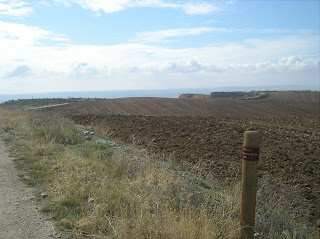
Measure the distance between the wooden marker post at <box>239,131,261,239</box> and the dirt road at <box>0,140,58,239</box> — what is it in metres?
2.73

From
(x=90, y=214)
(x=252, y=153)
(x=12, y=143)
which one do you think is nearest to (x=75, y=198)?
(x=90, y=214)

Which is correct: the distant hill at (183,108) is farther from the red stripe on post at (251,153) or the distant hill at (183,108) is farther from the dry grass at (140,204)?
the red stripe on post at (251,153)

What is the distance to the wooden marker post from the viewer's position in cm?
360

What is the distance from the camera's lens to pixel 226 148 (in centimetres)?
1407

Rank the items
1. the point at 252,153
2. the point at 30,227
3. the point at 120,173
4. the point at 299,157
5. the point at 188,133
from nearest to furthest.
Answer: the point at 252,153, the point at 30,227, the point at 120,173, the point at 299,157, the point at 188,133

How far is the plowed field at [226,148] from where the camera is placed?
32.7 feet

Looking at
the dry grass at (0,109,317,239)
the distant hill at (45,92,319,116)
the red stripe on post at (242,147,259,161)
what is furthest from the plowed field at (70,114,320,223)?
the distant hill at (45,92,319,116)

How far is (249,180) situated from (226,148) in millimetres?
10534

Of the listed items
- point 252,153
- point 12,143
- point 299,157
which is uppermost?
point 252,153

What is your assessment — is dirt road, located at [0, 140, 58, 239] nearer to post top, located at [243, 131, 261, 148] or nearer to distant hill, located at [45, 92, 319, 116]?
post top, located at [243, 131, 261, 148]

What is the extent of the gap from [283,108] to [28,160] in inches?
1385

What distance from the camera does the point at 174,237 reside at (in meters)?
4.02

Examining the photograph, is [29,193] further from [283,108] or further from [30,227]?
[283,108]

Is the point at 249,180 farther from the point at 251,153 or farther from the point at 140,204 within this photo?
the point at 140,204
